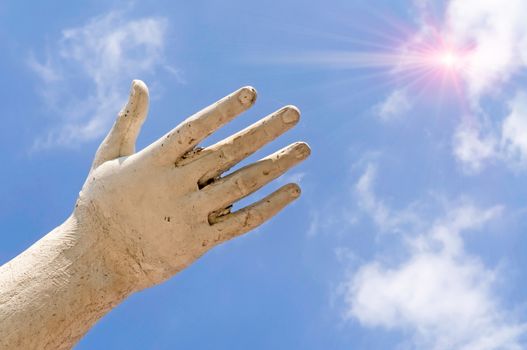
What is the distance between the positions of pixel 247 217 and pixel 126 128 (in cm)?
157

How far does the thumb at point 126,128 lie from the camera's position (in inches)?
286

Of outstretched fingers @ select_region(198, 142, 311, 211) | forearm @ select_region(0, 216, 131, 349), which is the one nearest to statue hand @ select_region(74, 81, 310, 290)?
outstretched fingers @ select_region(198, 142, 311, 211)

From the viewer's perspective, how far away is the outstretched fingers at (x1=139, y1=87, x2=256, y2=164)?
6691 mm

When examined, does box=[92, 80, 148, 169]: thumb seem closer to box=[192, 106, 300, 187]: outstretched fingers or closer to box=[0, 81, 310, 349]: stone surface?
box=[0, 81, 310, 349]: stone surface

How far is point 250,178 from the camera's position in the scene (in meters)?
6.75

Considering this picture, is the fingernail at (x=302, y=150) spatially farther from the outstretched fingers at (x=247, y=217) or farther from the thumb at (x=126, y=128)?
the thumb at (x=126, y=128)

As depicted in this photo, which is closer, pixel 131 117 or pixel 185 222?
pixel 185 222

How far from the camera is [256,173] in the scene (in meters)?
6.78

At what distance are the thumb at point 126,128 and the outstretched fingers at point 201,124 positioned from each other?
59 centimetres

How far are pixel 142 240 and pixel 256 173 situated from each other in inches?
48.7

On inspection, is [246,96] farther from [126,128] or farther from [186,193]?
[126,128]

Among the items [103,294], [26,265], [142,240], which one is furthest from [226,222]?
[26,265]

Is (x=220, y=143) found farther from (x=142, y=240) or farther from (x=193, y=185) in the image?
(x=142, y=240)

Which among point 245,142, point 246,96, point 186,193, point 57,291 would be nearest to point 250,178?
point 245,142
